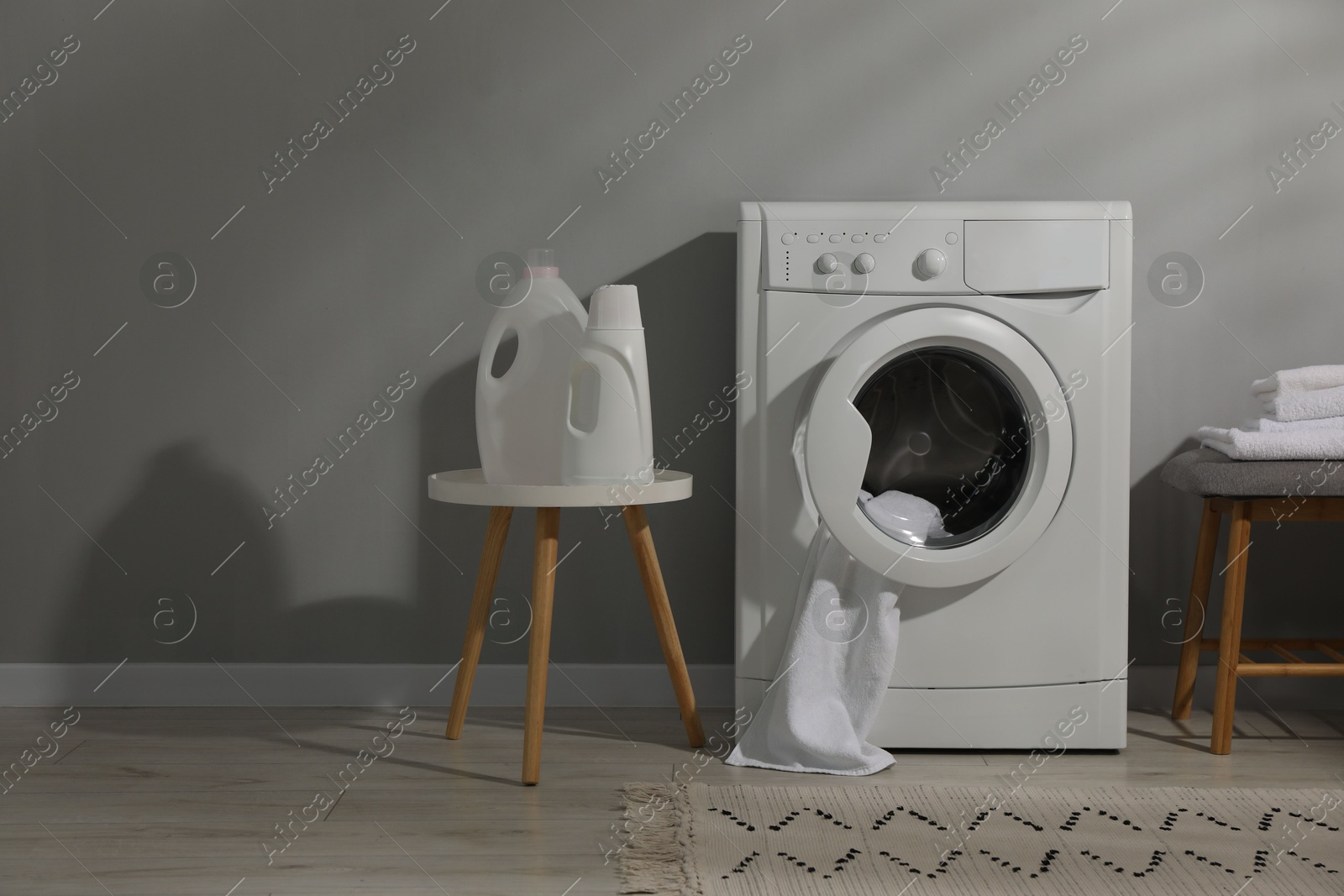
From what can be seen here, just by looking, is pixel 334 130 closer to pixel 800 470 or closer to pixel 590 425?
pixel 590 425

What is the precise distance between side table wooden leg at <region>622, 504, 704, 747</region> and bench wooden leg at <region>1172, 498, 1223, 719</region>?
89 cm

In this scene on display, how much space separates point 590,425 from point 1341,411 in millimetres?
1226

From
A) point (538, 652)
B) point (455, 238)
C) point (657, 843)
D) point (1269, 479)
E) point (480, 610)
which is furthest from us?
point (455, 238)

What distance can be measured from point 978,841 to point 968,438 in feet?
2.12

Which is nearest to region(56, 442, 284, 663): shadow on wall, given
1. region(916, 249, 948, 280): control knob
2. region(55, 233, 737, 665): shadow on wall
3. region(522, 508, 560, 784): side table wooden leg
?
region(55, 233, 737, 665): shadow on wall

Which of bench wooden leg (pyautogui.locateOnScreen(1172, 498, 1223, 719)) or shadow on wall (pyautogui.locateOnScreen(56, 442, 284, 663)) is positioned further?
shadow on wall (pyautogui.locateOnScreen(56, 442, 284, 663))

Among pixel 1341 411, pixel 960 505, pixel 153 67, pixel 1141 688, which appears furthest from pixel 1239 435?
pixel 153 67

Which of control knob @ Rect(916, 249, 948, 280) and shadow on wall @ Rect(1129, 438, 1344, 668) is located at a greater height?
control knob @ Rect(916, 249, 948, 280)

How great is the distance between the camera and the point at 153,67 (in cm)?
197

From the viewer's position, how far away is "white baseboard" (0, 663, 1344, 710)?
199cm

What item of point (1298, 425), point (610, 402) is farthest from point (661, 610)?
A: point (1298, 425)

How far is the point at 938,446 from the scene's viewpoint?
1.71 metres

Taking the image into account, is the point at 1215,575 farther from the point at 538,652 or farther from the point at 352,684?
the point at 352,684

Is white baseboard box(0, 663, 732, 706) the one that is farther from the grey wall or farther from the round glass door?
the round glass door
